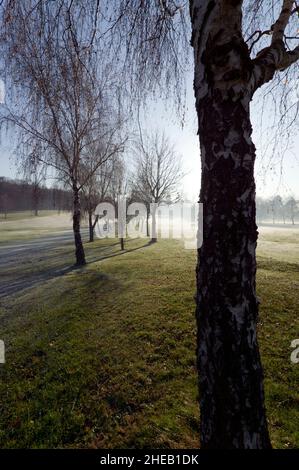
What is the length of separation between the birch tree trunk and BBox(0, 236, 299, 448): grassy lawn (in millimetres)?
1404

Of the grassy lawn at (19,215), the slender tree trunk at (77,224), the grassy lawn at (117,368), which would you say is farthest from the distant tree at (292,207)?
the grassy lawn at (117,368)

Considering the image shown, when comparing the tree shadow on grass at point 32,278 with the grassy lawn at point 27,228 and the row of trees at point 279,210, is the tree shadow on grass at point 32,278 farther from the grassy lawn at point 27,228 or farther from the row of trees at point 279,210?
the row of trees at point 279,210

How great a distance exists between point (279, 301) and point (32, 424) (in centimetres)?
594

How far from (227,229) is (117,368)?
358cm

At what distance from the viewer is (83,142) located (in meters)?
12.5

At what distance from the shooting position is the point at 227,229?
1916 millimetres

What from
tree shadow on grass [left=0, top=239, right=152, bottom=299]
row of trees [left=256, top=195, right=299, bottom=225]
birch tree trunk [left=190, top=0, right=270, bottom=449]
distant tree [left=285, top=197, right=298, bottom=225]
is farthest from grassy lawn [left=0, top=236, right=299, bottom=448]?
distant tree [left=285, top=197, right=298, bottom=225]

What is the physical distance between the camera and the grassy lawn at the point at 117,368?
3.17 meters

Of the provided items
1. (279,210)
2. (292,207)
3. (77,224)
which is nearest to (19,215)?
(77,224)

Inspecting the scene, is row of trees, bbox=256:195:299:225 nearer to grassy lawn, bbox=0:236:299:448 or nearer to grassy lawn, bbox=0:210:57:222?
grassy lawn, bbox=0:210:57:222

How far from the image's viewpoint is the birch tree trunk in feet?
6.17
